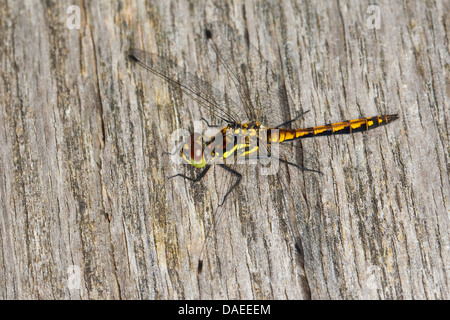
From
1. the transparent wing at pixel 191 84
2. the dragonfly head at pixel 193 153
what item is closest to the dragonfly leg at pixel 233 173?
the dragonfly head at pixel 193 153

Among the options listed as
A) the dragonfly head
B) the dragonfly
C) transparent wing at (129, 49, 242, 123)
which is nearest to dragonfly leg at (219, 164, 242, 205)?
Result: the dragonfly

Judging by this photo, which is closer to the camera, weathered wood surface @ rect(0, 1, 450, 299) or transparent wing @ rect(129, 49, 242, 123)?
weathered wood surface @ rect(0, 1, 450, 299)

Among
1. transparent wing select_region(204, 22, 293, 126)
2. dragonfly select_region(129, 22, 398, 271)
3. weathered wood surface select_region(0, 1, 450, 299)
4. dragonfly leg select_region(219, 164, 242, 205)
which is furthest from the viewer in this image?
transparent wing select_region(204, 22, 293, 126)

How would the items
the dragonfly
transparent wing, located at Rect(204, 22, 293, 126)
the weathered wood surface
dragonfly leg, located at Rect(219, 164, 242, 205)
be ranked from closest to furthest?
the weathered wood surface
dragonfly leg, located at Rect(219, 164, 242, 205)
the dragonfly
transparent wing, located at Rect(204, 22, 293, 126)

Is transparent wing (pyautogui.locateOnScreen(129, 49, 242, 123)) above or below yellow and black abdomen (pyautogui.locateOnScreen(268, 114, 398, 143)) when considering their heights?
above

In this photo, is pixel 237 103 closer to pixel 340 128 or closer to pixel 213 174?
pixel 213 174

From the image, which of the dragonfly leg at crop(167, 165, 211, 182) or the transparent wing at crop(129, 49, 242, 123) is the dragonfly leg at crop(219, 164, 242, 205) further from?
the transparent wing at crop(129, 49, 242, 123)
